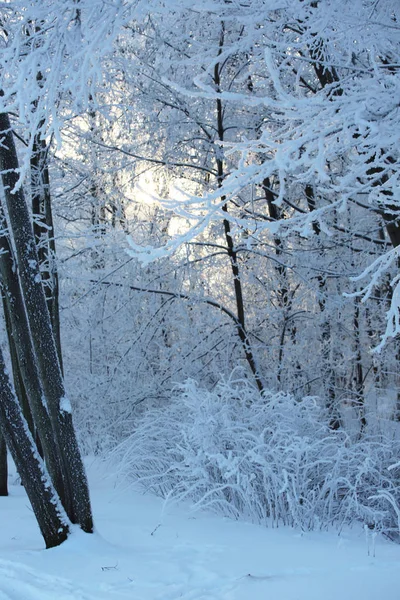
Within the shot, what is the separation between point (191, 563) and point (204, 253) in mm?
5732

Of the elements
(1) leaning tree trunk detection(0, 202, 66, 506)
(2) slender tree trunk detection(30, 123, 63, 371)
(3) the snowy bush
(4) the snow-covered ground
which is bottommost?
(4) the snow-covered ground

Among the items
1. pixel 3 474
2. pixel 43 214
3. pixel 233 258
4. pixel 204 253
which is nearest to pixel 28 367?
pixel 3 474

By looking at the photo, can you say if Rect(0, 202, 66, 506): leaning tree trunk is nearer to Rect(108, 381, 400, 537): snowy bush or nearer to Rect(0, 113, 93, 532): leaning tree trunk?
Rect(0, 113, 93, 532): leaning tree trunk

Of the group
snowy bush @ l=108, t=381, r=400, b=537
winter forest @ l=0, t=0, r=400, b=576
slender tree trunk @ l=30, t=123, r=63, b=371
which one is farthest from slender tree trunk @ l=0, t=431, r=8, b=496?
slender tree trunk @ l=30, t=123, r=63, b=371

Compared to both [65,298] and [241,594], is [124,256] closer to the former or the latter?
[65,298]

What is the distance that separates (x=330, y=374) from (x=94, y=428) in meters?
3.87

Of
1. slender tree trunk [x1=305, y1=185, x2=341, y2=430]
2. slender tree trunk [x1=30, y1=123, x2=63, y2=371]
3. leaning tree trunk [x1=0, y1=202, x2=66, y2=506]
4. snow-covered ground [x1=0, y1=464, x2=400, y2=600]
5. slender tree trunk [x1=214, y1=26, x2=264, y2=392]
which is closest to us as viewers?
snow-covered ground [x1=0, y1=464, x2=400, y2=600]

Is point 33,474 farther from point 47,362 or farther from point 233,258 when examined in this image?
point 233,258

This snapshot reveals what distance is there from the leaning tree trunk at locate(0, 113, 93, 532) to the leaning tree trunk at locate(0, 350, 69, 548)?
146 millimetres

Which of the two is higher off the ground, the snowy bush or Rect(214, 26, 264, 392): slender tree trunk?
Rect(214, 26, 264, 392): slender tree trunk

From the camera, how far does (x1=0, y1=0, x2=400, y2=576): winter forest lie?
8.51ft

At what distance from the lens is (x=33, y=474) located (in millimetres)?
3807

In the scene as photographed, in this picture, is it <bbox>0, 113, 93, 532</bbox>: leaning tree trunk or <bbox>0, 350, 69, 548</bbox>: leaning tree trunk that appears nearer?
<bbox>0, 350, 69, 548</bbox>: leaning tree trunk

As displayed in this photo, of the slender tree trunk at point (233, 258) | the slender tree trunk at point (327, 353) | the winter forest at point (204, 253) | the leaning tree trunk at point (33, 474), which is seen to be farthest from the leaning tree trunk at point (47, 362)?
the slender tree trunk at point (327, 353)
